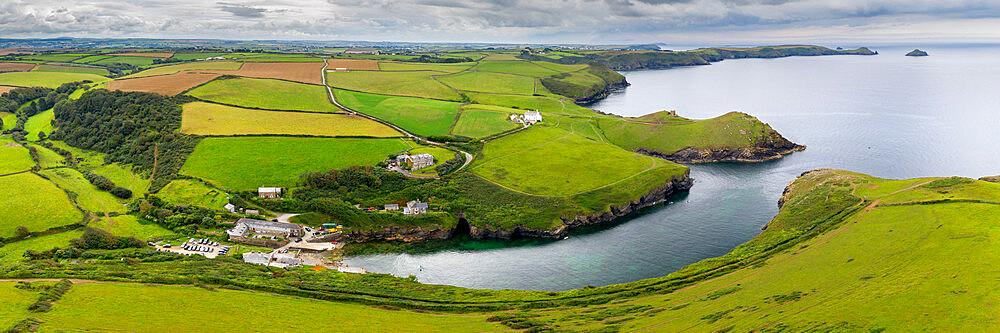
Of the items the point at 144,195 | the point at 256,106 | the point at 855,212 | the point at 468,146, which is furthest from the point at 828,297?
the point at 256,106

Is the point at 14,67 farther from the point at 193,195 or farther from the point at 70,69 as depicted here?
the point at 193,195

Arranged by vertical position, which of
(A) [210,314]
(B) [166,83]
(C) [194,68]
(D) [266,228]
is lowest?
(D) [266,228]

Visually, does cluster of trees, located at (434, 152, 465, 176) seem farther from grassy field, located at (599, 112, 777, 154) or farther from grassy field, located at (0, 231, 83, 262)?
grassy field, located at (0, 231, 83, 262)

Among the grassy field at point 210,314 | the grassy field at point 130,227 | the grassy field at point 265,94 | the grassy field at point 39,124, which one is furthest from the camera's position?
the grassy field at point 265,94

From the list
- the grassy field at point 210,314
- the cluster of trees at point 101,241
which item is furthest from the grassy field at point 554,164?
the cluster of trees at point 101,241

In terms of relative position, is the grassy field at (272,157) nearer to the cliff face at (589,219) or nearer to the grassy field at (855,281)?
the cliff face at (589,219)

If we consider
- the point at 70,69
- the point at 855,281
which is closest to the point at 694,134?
the point at 855,281
